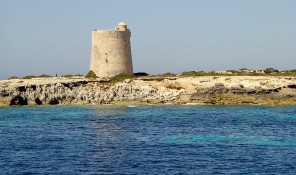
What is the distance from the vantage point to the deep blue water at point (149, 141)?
103ft

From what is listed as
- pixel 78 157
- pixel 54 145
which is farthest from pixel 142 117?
pixel 78 157

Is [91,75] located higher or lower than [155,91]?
higher

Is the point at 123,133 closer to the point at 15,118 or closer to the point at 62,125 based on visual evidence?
the point at 62,125

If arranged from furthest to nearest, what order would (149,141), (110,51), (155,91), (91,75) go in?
(91,75), (110,51), (155,91), (149,141)

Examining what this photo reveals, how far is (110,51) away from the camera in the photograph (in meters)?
82.5

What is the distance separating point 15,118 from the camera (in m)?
57.9

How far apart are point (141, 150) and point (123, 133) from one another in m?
8.80

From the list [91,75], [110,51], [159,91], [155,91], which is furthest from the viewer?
[91,75]

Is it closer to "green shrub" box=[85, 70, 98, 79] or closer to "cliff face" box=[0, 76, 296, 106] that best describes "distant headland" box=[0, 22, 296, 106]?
A: "cliff face" box=[0, 76, 296, 106]

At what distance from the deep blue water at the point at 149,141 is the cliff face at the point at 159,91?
6017 millimetres

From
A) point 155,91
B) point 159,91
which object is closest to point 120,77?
point 155,91

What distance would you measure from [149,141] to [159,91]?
1307 inches

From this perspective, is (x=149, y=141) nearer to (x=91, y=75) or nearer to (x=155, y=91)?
(x=155, y=91)

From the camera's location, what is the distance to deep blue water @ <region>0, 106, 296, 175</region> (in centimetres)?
3147
